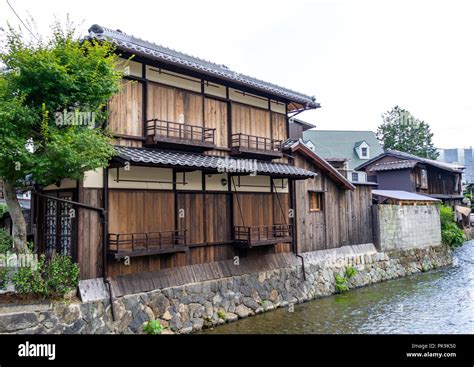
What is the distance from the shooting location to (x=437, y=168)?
36.2 meters

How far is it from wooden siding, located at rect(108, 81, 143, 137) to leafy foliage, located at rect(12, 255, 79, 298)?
400 cm

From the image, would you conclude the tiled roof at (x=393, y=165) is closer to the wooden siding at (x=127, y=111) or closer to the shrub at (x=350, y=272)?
the shrub at (x=350, y=272)

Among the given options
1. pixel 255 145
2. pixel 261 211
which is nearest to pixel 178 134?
pixel 255 145

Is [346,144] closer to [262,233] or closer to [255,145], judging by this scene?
[255,145]

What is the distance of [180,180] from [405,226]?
53.0 ft

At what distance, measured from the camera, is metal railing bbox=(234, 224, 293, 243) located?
14441mm

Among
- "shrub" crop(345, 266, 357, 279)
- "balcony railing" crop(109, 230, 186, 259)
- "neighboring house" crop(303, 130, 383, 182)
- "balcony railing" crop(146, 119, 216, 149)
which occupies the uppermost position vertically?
"neighboring house" crop(303, 130, 383, 182)

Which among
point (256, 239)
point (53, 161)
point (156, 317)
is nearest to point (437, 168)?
point (256, 239)

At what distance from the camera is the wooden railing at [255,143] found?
15.0 m

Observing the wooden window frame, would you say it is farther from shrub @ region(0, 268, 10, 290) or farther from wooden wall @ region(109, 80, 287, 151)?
shrub @ region(0, 268, 10, 290)

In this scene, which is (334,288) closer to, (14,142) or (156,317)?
(156,317)

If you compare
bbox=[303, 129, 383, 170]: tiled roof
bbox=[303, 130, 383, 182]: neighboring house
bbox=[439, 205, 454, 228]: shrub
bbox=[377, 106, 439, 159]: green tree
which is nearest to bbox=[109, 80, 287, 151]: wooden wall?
bbox=[439, 205, 454, 228]: shrub
